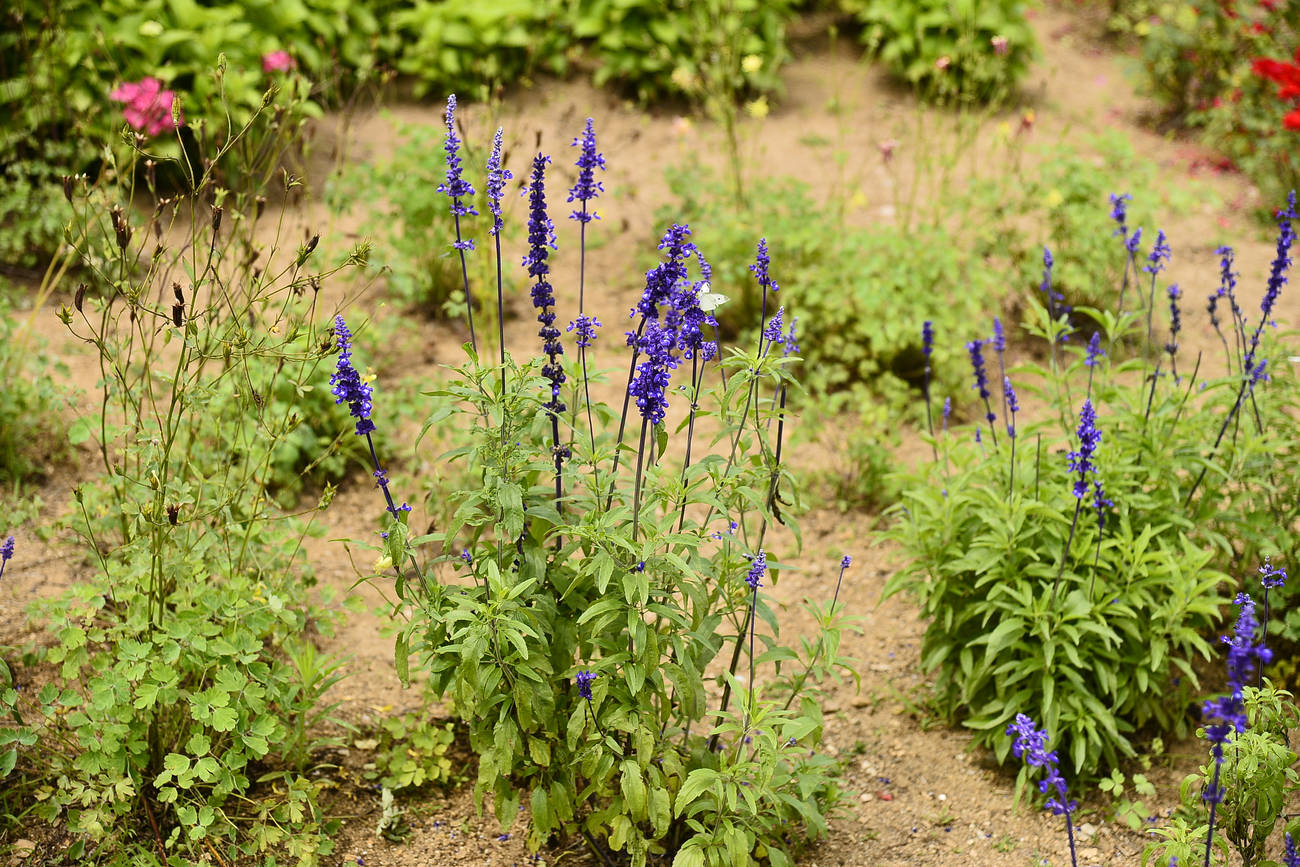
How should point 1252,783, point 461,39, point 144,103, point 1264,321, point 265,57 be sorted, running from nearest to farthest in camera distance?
point 1252,783, point 1264,321, point 144,103, point 265,57, point 461,39

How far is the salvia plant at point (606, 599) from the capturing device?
2584mm

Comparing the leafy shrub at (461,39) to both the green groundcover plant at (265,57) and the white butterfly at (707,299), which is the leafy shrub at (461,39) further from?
the white butterfly at (707,299)

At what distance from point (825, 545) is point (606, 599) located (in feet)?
7.10

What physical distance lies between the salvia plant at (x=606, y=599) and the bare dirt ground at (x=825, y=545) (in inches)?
12.3

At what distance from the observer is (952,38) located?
7.77m

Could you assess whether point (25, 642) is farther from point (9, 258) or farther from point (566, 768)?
point (9, 258)

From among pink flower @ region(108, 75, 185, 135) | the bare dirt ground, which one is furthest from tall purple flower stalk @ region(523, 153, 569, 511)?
pink flower @ region(108, 75, 185, 135)

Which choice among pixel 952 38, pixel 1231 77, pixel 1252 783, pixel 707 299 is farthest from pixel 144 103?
pixel 1231 77

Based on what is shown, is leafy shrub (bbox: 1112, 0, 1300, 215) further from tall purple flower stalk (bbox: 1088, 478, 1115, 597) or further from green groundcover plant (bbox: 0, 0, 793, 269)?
tall purple flower stalk (bbox: 1088, 478, 1115, 597)

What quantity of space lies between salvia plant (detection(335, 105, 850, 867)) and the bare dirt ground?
1.03ft

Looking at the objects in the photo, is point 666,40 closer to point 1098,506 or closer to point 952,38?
point 952,38

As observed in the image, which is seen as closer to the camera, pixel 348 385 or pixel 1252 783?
pixel 348 385

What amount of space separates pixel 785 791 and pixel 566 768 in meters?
0.59

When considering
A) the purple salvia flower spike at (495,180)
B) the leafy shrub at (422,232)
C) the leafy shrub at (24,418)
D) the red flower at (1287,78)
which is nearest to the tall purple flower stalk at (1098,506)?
the purple salvia flower spike at (495,180)
